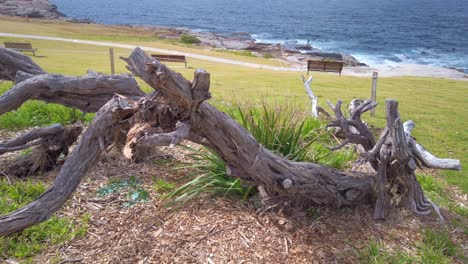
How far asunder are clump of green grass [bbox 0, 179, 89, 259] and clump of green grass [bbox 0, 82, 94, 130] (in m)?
2.70

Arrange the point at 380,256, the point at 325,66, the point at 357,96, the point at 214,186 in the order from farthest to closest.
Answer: the point at 325,66
the point at 357,96
the point at 214,186
the point at 380,256

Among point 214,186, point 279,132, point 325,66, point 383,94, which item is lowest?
point 325,66

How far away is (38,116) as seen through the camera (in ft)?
23.6

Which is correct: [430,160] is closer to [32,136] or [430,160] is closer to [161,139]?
[161,139]

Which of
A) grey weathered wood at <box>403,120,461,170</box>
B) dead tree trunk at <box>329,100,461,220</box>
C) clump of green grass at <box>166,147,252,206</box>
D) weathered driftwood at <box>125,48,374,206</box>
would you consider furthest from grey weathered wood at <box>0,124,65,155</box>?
grey weathered wood at <box>403,120,461,170</box>

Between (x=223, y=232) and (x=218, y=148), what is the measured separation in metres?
0.80

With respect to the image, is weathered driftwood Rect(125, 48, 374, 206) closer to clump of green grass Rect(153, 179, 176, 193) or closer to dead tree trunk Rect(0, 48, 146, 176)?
clump of green grass Rect(153, 179, 176, 193)

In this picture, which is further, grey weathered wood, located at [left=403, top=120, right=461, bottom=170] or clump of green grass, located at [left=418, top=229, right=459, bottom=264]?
grey weathered wood, located at [left=403, top=120, right=461, bottom=170]

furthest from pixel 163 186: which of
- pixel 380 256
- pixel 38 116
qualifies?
pixel 38 116

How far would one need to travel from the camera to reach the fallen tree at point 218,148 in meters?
2.92

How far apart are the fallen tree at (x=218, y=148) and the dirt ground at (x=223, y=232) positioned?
204 millimetres

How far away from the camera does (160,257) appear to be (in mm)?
3518

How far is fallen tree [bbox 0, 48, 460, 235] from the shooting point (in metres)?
2.92

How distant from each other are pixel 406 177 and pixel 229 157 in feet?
6.12
